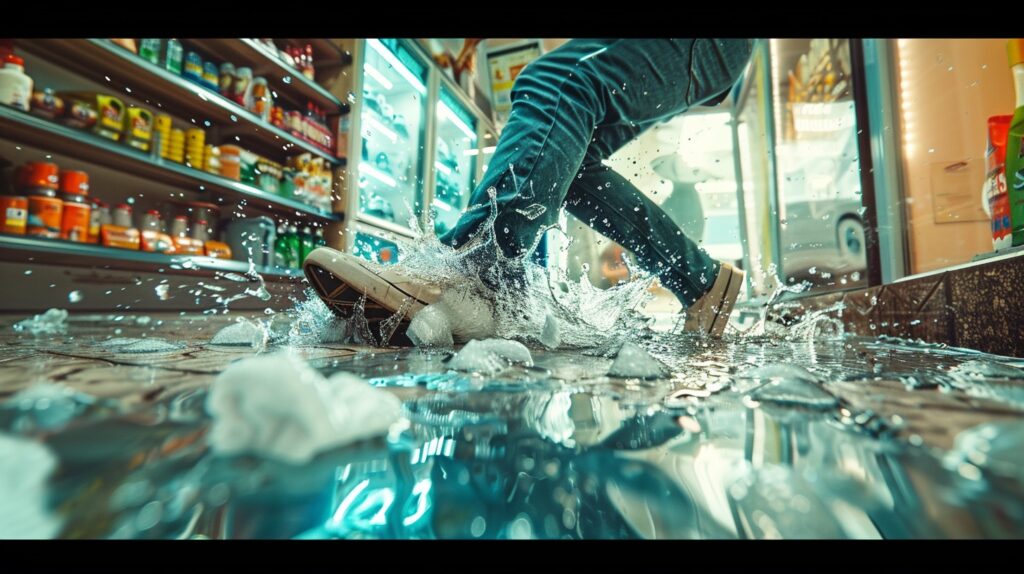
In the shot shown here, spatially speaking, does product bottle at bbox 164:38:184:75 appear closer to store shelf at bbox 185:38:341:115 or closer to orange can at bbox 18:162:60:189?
store shelf at bbox 185:38:341:115

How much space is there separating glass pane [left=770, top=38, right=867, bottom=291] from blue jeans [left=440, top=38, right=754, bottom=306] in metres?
1.14

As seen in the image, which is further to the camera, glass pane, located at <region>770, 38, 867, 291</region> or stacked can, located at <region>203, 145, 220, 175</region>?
stacked can, located at <region>203, 145, 220, 175</region>

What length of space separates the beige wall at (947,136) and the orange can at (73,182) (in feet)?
Answer: 9.17

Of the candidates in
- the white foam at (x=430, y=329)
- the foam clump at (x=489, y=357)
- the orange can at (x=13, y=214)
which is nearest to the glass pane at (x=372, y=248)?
the orange can at (x=13, y=214)

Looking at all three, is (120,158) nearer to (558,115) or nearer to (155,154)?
→ (155,154)

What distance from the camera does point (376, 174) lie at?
3.41 m

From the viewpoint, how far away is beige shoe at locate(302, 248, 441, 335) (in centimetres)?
94

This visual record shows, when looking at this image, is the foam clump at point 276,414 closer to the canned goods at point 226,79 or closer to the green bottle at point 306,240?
the canned goods at point 226,79

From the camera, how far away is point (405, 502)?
0.23 metres

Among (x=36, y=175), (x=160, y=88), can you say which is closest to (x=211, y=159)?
(x=160, y=88)

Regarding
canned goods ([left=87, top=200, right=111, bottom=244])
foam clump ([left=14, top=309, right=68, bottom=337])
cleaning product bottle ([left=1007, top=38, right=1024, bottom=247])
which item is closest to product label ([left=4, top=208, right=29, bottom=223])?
canned goods ([left=87, top=200, right=111, bottom=244])

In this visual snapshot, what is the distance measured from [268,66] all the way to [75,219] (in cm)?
128

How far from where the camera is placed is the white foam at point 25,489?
7.7 inches
